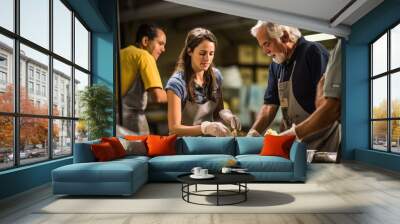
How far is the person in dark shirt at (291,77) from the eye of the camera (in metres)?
8.91

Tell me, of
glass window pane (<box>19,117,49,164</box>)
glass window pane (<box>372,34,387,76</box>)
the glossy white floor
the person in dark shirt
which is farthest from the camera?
the person in dark shirt

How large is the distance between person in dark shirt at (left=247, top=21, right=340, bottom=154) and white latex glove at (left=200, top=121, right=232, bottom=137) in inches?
26.6

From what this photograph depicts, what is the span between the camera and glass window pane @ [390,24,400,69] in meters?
7.86

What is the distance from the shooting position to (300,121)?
29.4 feet

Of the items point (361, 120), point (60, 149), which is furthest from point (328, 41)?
point (60, 149)

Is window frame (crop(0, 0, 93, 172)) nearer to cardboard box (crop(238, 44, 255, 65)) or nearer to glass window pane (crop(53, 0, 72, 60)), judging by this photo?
glass window pane (crop(53, 0, 72, 60))

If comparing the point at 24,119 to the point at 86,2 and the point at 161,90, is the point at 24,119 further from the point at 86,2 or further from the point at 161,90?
the point at 161,90

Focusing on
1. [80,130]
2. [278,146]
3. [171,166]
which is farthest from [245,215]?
[80,130]

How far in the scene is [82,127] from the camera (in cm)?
796

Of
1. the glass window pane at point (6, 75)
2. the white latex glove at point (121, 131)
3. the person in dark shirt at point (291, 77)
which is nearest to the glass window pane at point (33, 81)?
the glass window pane at point (6, 75)

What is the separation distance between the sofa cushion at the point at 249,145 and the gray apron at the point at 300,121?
228 cm

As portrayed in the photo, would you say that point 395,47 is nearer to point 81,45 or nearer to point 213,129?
point 213,129

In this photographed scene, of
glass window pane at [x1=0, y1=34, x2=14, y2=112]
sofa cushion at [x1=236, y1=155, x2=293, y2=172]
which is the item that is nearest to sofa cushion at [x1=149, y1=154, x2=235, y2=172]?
sofa cushion at [x1=236, y1=155, x2=293, y2=172]

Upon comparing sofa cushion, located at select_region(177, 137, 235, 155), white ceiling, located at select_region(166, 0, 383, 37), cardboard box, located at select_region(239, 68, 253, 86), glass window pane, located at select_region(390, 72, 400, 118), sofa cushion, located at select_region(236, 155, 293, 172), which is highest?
white ceiling, located at select_region(166, 0, 383, 37)
